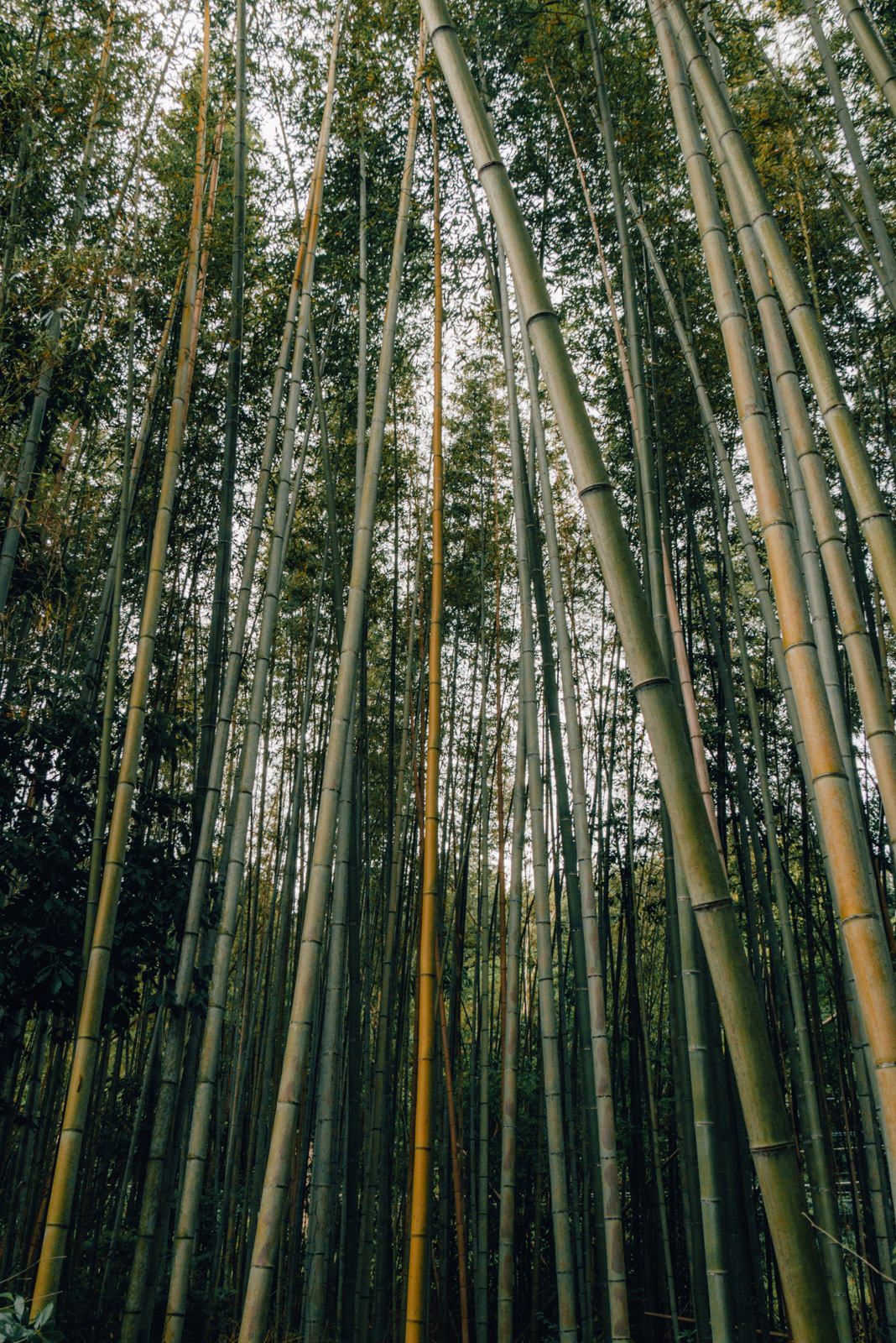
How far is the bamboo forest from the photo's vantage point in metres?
1.04

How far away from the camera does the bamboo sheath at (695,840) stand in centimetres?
→ 58

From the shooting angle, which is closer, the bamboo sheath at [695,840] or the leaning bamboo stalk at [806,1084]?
the bamboo sheath at [695,840]

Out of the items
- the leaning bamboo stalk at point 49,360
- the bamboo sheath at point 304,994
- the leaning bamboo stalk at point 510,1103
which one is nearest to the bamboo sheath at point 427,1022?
the bamboo sheath at point 304,994

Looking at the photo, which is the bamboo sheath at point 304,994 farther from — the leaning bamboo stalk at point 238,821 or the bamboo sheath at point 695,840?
the bamboo sheath at point 695,840

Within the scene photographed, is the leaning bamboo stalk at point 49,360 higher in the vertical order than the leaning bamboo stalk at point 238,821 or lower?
higher

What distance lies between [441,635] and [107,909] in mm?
1221

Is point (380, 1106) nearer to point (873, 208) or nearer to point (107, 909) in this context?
point (107, 909)

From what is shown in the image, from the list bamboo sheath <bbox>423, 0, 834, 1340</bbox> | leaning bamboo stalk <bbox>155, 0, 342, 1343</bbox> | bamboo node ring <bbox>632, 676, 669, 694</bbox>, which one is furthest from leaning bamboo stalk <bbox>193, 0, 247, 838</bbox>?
bamboo node ring <bbox>632, 676, 669, 694</bbox>

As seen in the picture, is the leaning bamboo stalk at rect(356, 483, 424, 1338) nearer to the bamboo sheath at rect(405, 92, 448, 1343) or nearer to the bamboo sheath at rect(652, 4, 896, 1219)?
the bamboo sheath at rect(405, 92, 448, 1343)

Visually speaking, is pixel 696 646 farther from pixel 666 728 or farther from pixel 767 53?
pixel 666 728

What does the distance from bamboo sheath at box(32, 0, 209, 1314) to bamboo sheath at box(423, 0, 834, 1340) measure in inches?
53.1

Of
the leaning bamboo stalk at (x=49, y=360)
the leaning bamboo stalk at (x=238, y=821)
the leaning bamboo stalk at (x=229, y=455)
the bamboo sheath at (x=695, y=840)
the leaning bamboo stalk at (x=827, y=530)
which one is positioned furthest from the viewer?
the leaning bamboo stalk at (x=49, y=360)

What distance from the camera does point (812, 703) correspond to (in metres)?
0.78

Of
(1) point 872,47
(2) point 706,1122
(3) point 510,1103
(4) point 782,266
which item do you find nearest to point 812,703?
(4) point 782,266
